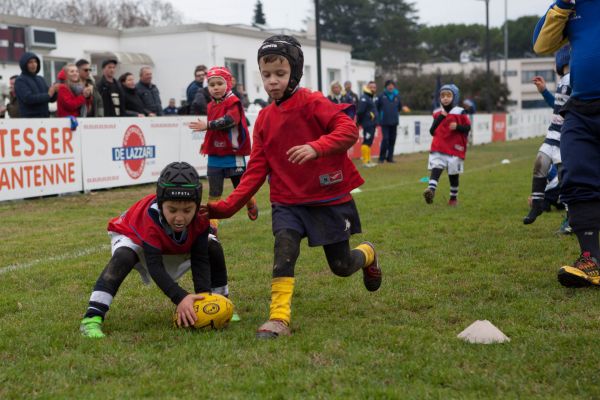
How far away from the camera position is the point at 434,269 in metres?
6.32

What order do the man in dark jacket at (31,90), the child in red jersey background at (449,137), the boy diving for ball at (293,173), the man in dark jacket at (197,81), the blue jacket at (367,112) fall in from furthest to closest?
the blue jacket at (367,112)
the man in dark jacket at (197,81)
the man in dark jacket at (31,90)
the child in red jersey background at (449,137)
the boy diving for ball at (293,173)

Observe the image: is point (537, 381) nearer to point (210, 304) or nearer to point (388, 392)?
point (388, 392)

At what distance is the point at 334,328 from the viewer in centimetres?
454

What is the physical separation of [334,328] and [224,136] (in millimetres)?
4278

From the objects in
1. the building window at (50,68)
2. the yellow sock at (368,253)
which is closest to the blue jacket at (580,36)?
the yellow sock at (368,253)

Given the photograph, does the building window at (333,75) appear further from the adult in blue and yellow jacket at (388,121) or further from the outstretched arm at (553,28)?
the outstretched arm at (553,28)

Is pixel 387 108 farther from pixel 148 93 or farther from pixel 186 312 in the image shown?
pixel 186 312

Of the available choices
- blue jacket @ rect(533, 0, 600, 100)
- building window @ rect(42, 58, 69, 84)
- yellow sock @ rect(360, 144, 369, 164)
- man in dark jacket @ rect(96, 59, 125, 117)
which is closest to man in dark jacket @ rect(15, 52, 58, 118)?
man in dark jacket @ rect(96, 59, 125, 117)

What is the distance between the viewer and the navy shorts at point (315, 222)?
471 centimetres

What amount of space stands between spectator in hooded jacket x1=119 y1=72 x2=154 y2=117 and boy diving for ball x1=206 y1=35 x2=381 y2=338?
10402 mm

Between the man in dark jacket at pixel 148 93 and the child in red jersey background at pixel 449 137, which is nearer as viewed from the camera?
the child in red jersey background at pixel 449 137

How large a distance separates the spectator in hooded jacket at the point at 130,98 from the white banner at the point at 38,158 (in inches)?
75.6

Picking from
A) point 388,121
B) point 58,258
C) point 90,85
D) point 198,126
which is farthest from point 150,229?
point 388,121

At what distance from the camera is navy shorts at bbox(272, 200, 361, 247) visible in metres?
4.71
